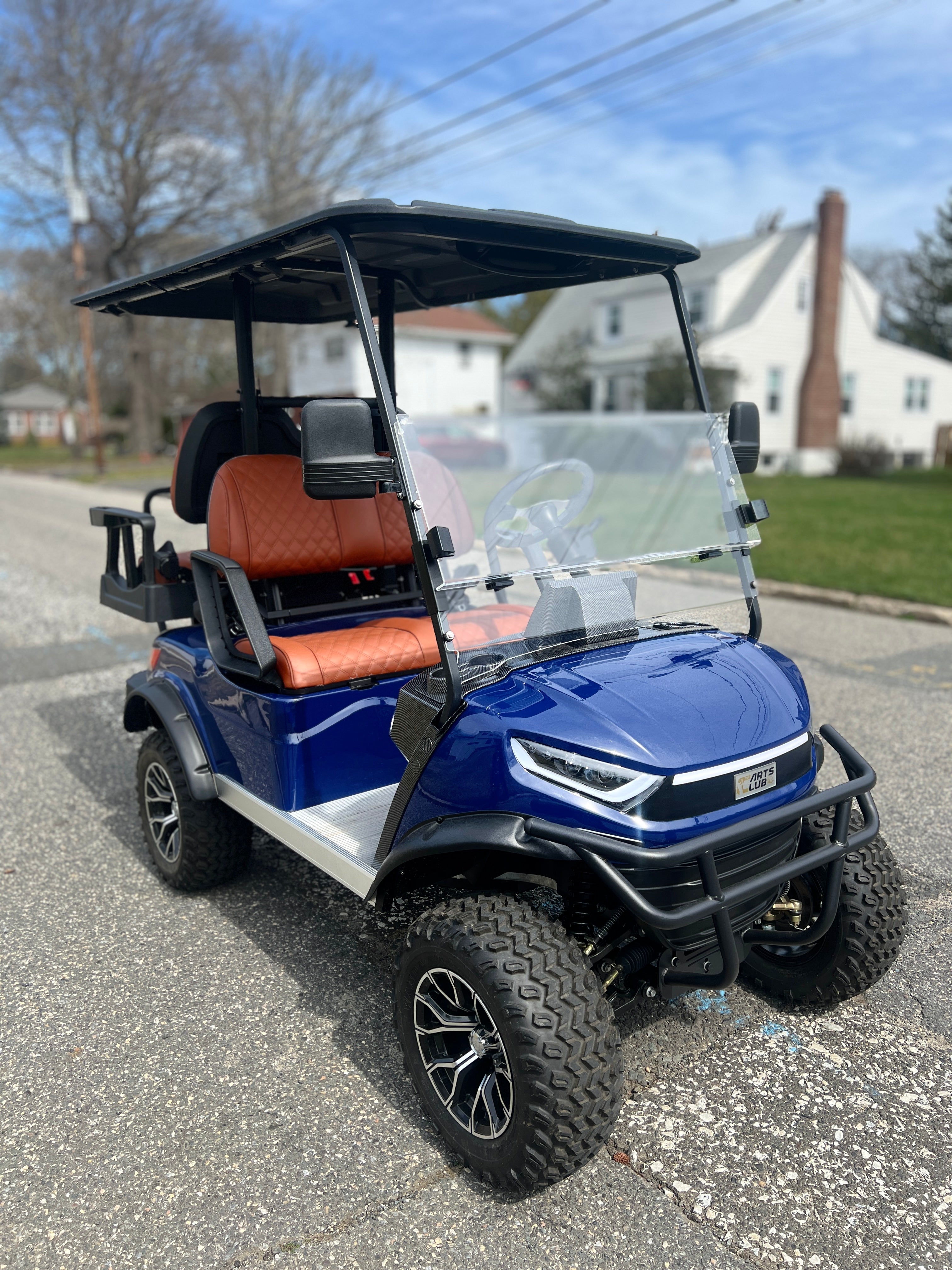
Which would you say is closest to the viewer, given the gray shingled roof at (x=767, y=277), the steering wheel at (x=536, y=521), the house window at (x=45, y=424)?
the steering wheel at (x=536, y=521)

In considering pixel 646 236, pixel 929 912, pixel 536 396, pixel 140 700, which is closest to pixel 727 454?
pixel 646 236

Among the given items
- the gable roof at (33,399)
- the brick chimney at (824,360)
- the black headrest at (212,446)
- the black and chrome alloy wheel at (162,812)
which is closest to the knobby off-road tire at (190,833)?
the black and chrome alloy wheel at (162,812)

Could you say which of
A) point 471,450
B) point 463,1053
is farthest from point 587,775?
point 471,450

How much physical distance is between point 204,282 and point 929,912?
3201 mm

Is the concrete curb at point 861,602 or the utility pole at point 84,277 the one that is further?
the utility pole at point 84,277

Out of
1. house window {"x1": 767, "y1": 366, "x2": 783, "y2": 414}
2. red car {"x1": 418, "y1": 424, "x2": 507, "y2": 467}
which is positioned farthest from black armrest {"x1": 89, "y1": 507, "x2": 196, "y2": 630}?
house window {"x1": 767, "y1": 366, "x2": 783, "y2": 414}

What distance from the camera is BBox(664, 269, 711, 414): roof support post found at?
302cm

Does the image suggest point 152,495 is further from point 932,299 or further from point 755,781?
point 932,299

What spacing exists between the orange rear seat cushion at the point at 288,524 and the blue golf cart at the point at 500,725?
0.01 m

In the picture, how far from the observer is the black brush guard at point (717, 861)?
1.93 meters

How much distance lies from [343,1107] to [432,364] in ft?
113

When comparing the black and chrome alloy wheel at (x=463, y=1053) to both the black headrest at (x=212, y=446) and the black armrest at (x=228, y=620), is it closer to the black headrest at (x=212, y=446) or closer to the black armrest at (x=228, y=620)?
the black armrest at (x=228, y=620)

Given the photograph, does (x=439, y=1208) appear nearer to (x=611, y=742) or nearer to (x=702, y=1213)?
(x=702, y=1213)

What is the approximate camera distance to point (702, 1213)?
2012 mm
